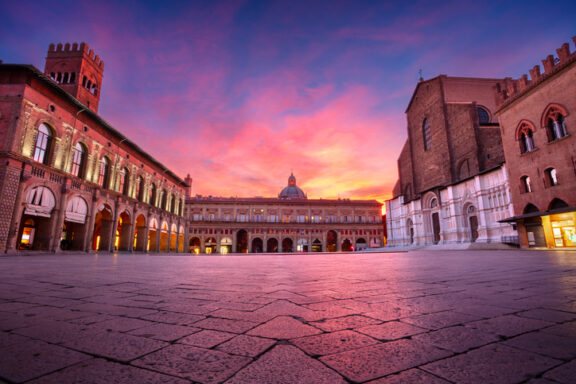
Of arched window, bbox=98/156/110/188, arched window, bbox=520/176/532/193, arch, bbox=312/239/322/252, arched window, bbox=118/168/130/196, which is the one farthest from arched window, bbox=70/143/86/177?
arch, bbox=312/239/322/252

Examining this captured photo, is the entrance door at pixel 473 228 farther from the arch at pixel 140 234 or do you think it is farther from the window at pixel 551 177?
the arch at pixel 140 234

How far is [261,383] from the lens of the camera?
904 millimetres

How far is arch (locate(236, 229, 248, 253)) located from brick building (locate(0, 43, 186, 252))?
26895 mm

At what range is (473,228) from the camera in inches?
966

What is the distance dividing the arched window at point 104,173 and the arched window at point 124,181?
6.19 feet

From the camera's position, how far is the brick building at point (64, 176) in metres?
15.1

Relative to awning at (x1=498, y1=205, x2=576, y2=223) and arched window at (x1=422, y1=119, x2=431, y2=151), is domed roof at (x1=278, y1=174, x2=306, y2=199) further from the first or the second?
awning at (x1=498, y1=205, x2=576, y2=223)

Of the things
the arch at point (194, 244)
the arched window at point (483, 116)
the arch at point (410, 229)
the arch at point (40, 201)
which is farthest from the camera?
the arch at point (194, 244)

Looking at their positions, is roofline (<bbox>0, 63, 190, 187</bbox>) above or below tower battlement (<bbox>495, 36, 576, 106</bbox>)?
below

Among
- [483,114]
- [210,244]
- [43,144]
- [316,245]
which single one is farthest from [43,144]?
[316,245]

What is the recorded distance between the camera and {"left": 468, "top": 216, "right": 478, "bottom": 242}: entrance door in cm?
2424

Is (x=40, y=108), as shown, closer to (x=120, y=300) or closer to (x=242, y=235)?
(x=120, y=300)

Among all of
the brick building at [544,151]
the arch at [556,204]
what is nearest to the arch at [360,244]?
the brick building at [544,151]

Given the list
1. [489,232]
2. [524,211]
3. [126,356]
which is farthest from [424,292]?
[489,232]
